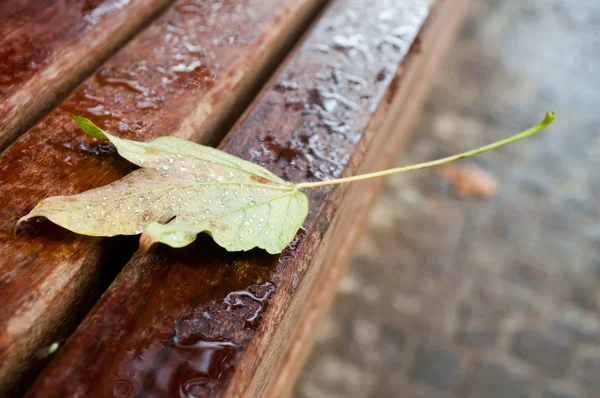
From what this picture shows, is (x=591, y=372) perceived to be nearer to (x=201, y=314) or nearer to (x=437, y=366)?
(x=437, y=366)

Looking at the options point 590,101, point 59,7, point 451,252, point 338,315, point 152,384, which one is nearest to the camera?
point 152,384

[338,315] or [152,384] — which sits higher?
[152,384]

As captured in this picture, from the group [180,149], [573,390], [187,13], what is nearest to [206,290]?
[180,149]

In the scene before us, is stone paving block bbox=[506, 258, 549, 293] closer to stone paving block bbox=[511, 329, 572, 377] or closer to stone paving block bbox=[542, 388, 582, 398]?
stone paving block bbox=[511, 329, 572, 377]

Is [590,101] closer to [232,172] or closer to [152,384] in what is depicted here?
[232,172]

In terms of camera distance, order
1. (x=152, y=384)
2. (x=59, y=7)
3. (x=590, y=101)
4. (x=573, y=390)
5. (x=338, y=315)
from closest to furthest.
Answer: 1. (x=152, y=384)
2. (x=59, y=7)
3. (x=573, y=390)
4. (x=338, y=315)
5. (x=590, y=101)

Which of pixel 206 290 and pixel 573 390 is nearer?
pixel 206 290
